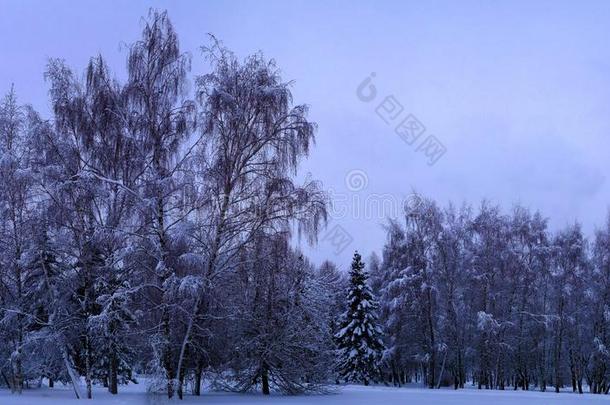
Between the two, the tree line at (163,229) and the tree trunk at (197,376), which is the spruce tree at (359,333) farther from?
the tree trunk at (197,376)

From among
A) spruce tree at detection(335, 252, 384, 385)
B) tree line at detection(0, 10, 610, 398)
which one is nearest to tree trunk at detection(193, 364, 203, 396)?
tree line at detection(0, 10, 610, 398)

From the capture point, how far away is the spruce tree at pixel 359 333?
39.8 meters

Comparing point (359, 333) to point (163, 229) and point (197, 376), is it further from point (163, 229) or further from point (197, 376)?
point (163, 229)

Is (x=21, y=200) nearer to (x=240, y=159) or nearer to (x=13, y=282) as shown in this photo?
(x=13, y=282)

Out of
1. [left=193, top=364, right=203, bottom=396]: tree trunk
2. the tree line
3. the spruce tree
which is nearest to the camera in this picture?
the tree line

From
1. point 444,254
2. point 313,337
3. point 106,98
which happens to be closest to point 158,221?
point 106,98

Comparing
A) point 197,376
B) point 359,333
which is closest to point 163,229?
point 197,376

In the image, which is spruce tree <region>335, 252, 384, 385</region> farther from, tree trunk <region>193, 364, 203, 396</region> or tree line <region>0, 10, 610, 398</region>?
tree trunk <region>193, 364, 203, 396</region>

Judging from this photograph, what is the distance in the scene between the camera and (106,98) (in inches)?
781

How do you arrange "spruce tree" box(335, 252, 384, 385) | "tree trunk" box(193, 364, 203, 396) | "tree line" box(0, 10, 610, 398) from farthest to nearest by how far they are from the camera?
"spruce tree" box(335, 252, 384, 385) < "tree trunk" box(193, 364, 203, 396) < "tree line" box(0, 10, 610, 398)

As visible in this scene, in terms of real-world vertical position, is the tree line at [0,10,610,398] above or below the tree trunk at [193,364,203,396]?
above

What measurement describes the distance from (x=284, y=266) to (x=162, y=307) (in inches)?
196

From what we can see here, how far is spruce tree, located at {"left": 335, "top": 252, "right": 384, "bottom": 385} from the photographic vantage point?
131 ft

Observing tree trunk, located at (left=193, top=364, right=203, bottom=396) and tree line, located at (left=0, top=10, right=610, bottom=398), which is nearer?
tree line, located at (left=0, top=10, right=610, bottom=398)
